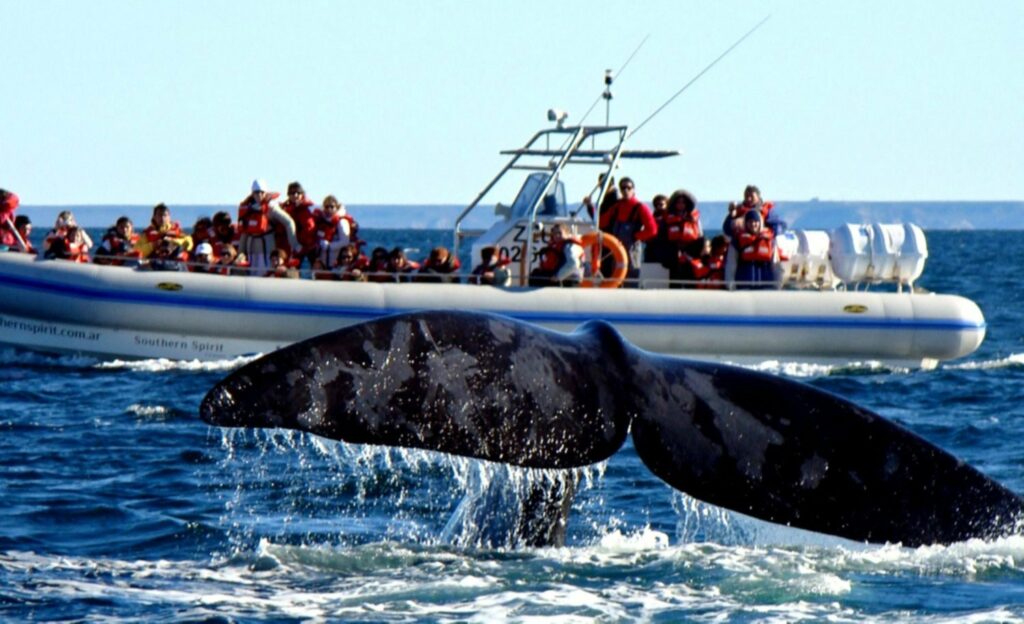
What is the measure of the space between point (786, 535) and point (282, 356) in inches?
136

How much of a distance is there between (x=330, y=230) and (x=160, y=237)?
2049 millimetres

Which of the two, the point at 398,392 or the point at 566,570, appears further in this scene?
the point at 566,570

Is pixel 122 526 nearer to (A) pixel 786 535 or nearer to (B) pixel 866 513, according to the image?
(A) pixel 786 535

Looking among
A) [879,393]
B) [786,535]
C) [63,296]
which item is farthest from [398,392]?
[63,296]

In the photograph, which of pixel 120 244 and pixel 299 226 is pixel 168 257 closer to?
pixel 120 244

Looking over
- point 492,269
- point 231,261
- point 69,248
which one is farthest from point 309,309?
point 69,248

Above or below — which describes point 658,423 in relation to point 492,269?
below

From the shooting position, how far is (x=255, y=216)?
2053cm

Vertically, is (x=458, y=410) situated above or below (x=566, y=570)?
above

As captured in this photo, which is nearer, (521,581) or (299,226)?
(521,581)

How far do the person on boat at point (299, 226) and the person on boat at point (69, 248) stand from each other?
2.33 meters

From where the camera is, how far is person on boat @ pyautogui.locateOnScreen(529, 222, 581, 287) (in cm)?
2000

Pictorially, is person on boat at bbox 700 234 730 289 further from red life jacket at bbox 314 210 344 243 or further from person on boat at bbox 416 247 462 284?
red life jacket at bbox 314 210 344 243

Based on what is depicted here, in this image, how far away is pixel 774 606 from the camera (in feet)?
22.5
